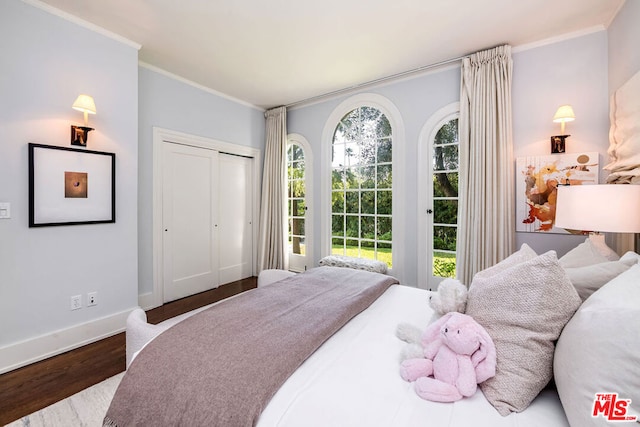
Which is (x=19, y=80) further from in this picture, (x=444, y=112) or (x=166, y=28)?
(x=444, y=112)

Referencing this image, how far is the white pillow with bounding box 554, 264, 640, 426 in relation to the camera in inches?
25.0

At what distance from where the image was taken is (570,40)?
247 cm

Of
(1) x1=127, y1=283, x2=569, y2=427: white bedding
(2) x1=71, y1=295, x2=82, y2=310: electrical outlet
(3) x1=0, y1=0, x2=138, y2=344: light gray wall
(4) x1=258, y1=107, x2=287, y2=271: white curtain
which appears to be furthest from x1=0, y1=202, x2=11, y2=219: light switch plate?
(4) x1=258, y1=107, x2=287, y2=271: white curtain

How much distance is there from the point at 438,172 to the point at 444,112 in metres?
0.67

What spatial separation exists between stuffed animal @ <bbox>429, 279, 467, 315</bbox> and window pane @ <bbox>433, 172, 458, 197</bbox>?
213 centimetres

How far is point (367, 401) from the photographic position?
2.89 feet

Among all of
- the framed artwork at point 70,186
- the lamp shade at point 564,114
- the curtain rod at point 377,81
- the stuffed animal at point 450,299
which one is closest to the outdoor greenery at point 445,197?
the curtain rod at point 377,81

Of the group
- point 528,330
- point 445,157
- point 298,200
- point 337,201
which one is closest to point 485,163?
point 445,157

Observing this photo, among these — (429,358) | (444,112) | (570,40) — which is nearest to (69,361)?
(429,358)

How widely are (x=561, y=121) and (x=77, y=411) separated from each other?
164 inches

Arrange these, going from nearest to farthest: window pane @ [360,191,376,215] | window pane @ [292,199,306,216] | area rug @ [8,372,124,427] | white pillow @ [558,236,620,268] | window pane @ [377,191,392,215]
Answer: white pillow @ [558,236,620,268] < area rug @ [8,372,124,427] < window pane @ [377,191,392,215] < window pane @ [360,191,376,215] < window pane @ [292,199,306,216]

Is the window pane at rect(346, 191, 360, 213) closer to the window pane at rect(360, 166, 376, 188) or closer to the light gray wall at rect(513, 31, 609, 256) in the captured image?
the window pane at rect(360, 166, 376, 188)

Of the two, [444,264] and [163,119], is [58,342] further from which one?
[444,264]

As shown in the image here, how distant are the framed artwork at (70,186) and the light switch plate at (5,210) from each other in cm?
11
